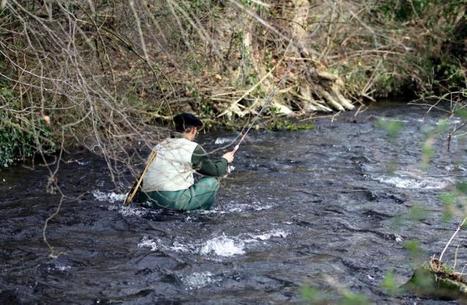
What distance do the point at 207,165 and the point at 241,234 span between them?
1229 mm

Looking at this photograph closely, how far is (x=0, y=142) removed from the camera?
1132 centimetres

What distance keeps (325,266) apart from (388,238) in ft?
3.91

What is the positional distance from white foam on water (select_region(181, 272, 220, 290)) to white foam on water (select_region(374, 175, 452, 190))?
172 inches

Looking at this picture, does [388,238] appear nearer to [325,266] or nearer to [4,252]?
[325,266]

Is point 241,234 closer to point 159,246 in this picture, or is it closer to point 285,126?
point 159,246

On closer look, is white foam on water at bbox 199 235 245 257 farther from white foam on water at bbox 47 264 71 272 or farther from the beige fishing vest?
white foam on water at bbox 47 264 71 272

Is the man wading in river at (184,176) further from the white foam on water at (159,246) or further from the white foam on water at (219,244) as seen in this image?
the white foam on water at (219,244)

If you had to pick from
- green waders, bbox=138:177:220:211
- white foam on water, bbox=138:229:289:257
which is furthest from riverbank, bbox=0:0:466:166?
white foam on water, bbox=138:229:289:257

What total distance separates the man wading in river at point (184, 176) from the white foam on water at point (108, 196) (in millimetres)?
576

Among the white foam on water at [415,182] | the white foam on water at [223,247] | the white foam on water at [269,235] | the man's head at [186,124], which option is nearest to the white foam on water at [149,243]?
the white foam on water at [223,247]

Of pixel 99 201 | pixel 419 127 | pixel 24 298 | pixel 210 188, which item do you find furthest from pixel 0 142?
pixel 419 127

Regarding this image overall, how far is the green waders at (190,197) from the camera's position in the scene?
851 centimetres

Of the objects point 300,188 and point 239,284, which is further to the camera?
point 300,188

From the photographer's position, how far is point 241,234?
25.1ft
